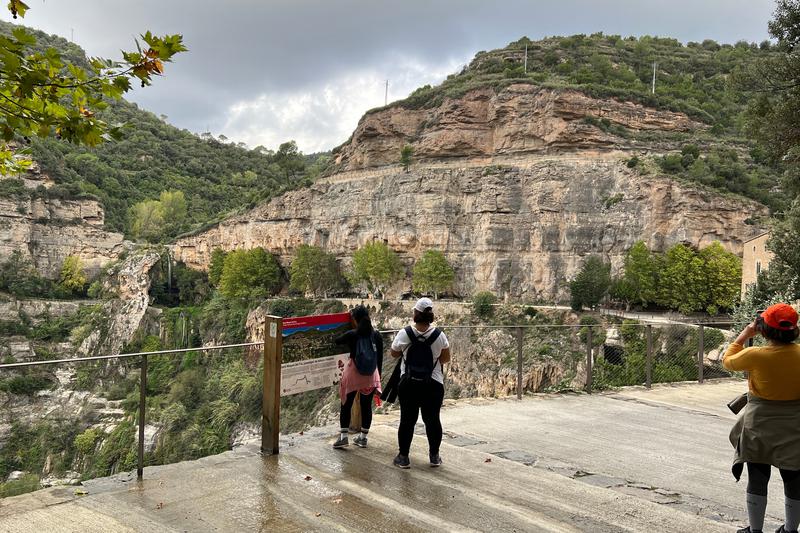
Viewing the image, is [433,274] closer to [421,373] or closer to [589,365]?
[589,365]

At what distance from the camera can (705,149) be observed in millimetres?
45375

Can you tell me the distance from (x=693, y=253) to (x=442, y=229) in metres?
20.6

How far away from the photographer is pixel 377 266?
4900 cm

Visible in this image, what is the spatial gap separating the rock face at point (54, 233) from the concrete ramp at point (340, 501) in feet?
211

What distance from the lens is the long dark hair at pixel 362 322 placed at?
18.5ft

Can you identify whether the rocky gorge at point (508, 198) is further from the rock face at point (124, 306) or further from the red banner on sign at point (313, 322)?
the red banner on sign at point (313, 322)

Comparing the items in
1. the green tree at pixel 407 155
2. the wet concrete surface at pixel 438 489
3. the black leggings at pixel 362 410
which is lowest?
the wet concrete surface at pixel 438 489

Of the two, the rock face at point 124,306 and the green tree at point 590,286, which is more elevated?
the green tree at point 590,286

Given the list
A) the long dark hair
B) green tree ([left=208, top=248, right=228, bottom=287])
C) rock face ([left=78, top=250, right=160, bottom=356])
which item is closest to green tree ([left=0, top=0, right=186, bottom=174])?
the long dark hair

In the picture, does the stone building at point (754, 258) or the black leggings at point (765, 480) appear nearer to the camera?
the black leggings at point (765, 480)

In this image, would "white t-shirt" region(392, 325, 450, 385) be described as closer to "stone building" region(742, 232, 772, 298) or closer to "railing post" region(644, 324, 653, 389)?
"railing post" region(644, 324, 653, 389)

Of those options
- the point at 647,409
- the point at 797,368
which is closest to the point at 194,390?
the point at 647,409

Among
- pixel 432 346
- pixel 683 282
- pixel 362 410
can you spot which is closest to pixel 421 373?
pixel 432 346

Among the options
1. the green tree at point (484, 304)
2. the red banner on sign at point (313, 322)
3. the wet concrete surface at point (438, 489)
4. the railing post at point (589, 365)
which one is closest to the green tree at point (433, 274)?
the green tree at point (484, 304)
